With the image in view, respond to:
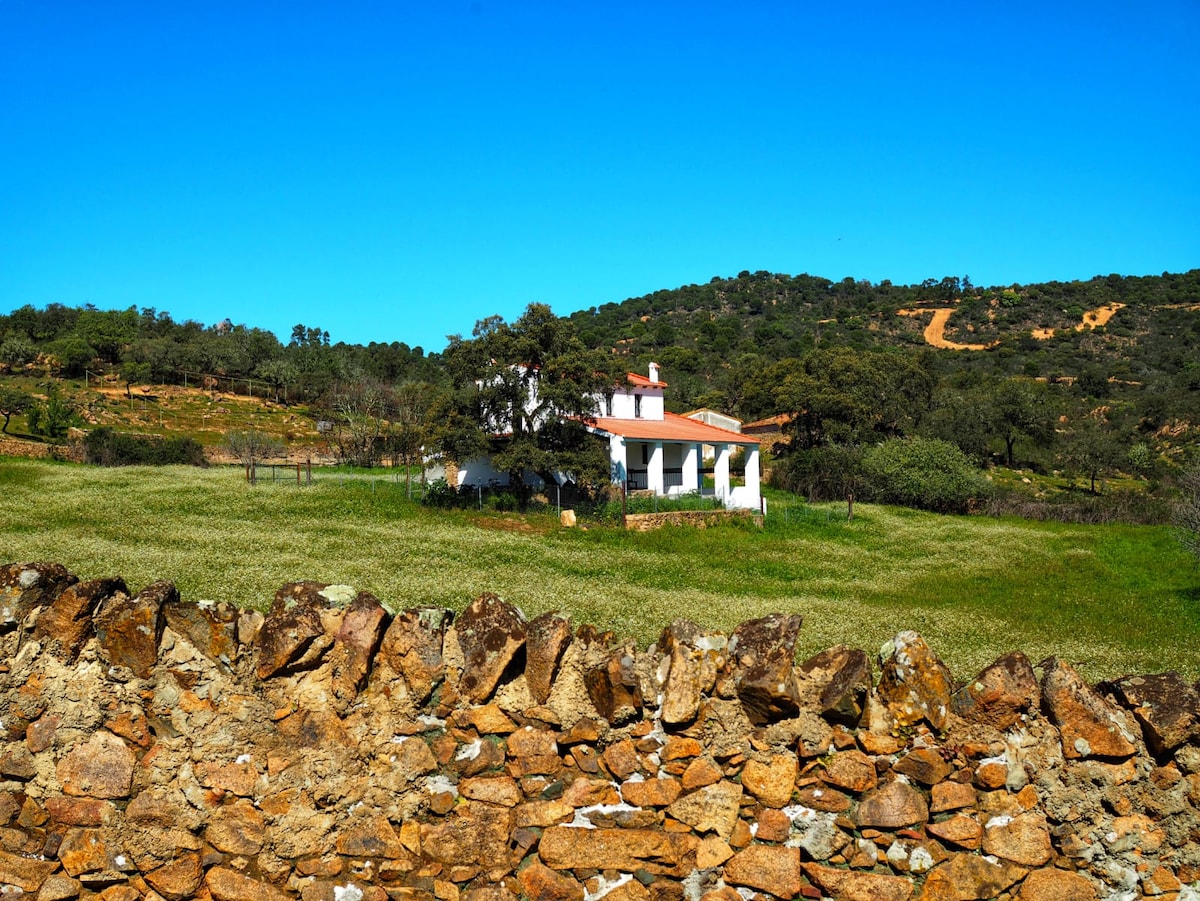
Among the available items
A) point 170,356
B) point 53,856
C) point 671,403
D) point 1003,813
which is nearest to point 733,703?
point 1003,813

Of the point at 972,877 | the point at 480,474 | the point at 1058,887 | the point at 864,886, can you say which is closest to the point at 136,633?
the point at 864,886

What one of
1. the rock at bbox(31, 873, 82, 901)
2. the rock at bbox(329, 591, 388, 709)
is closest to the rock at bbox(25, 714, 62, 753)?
the rock at bbox(31, 873, 82, 901)

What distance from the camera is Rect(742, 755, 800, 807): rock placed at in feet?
16.2

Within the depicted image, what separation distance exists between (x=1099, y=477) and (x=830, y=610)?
56983 millimetres

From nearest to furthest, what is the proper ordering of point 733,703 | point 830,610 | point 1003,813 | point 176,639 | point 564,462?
point 1003,813
point 733,703
point 176,639
point 830,610
point 564,462

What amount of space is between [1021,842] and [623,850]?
7.27 feet

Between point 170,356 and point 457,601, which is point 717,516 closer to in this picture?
point 457,601

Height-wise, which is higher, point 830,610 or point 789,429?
point 789,429

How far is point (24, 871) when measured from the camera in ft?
17.1

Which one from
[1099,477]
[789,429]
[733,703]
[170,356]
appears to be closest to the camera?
[733,703]

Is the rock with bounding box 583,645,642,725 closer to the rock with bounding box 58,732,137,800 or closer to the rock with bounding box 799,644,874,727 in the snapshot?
the rock with bounding box 799,644,874,727

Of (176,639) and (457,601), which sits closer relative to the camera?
(176,639)

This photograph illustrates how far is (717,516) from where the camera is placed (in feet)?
117

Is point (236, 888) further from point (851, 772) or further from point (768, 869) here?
point (851, 772)
